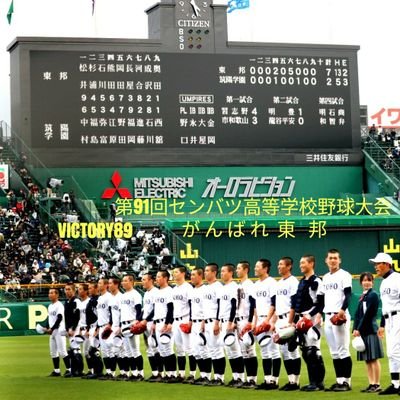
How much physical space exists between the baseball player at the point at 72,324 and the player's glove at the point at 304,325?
4.76 m

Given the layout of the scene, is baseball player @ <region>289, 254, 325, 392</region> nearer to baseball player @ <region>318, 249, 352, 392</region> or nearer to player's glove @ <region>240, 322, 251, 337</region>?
baseball player @ <region>318, 249, 352, 392</region>

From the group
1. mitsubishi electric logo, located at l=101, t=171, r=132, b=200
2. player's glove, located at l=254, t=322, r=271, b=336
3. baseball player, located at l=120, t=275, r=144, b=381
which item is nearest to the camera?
player's glove, located at l=254, t=322, r=271, b=336

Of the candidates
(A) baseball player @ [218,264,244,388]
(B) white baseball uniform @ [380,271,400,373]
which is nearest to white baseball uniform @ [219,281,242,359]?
(A) baseball player @ [218,264,244,388]

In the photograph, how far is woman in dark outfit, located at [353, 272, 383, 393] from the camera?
13.5m

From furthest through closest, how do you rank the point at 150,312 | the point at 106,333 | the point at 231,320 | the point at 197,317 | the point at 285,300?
the point at 106,333, the point at 150,312, the point at 197,317, the point at 231,320, the point at 285,300

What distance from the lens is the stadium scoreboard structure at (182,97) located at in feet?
115

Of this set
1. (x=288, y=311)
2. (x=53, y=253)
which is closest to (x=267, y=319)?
(x=288, y=311)

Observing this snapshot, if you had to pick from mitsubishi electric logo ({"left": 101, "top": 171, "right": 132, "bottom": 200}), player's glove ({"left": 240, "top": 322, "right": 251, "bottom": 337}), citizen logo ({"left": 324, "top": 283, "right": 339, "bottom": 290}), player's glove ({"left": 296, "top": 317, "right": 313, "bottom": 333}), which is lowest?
player's glove ({"left": 240, "top": 322, "right": 251, "bottom": 337})

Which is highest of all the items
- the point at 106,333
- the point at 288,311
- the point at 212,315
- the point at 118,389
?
the point at 288,311

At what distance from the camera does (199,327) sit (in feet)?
50.2

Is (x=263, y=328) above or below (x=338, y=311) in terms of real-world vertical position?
below

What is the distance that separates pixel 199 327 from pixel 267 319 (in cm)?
142

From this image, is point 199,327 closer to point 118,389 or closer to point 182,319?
point 182,319

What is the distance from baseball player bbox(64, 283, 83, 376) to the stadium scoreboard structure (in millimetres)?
18301
